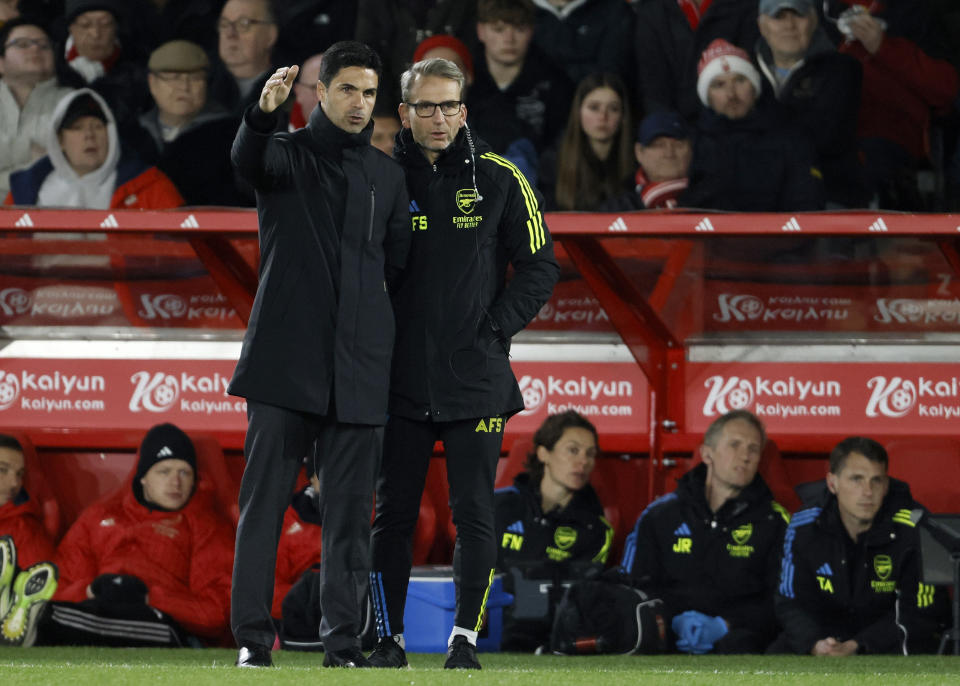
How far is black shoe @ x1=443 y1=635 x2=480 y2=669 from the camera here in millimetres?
4156

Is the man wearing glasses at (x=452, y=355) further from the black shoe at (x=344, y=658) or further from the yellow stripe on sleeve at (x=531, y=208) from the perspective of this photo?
the black shoe at (x=344, y=658)

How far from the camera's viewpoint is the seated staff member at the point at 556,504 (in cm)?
637

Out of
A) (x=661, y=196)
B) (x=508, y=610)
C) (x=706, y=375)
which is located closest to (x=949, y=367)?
(x=706, y=375)

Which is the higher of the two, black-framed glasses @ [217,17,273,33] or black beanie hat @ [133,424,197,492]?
black-framed glasses @ [217,17,273,33]

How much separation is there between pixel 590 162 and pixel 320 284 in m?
3.77

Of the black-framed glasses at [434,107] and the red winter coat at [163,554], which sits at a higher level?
the black-framed glasses at [434,107]

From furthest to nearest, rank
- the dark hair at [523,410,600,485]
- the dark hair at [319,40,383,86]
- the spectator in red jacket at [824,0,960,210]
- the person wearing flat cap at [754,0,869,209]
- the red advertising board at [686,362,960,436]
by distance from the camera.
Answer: the spectator in red jacket at [824,0,960,210]
the person wearing flat cap at [754,0,869,209]
the red advertising board at [686,362,960,436]
the dark hair at [523,410,600,485]
the dark hair at [319,40,383,86]

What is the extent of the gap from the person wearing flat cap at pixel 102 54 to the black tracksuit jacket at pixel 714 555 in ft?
13.7

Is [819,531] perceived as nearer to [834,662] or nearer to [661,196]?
[834,662]

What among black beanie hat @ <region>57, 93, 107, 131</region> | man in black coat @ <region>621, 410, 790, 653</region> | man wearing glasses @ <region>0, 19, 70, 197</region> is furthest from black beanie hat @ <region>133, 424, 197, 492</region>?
man wearing glasses @ <region>0, 19, 70, 197</region>

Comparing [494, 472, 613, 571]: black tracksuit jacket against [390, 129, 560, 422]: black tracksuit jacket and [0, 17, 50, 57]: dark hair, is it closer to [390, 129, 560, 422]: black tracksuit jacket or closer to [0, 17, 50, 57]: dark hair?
[390, 129, 560, 422]: black tracksuit jacket

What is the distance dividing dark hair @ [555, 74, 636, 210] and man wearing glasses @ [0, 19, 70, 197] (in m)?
3.02

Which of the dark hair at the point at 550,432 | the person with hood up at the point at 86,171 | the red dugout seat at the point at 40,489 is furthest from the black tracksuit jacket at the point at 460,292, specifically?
the person with hood up at the point at 86,171

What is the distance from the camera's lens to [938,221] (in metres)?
5.98
